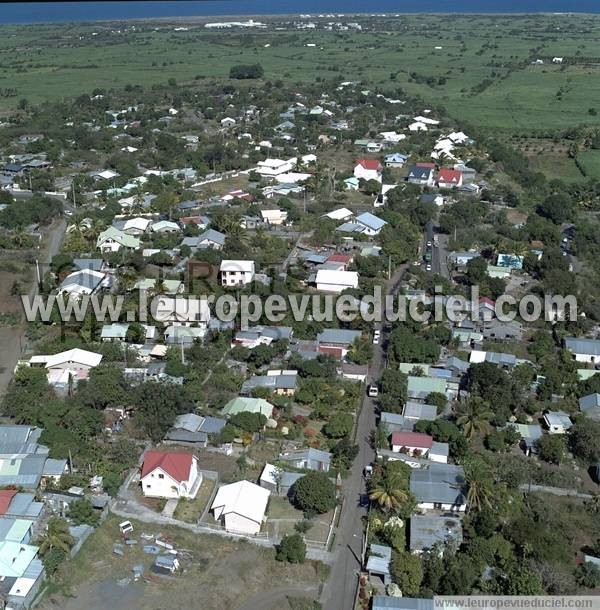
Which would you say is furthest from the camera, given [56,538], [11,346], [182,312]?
[182,312]

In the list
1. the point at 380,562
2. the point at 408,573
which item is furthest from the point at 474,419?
the point at 408,573

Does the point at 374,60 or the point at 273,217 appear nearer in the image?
the point at 273,217

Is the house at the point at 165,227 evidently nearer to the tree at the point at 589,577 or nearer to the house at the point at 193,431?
the house at the point at 193,431

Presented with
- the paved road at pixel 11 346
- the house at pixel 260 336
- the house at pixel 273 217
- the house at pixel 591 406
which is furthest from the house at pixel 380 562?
the house at pixel 273 217

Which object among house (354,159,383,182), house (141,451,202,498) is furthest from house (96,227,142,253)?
house (354,159,383,182)

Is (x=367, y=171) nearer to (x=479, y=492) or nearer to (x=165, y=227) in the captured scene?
(x=165, y=227)

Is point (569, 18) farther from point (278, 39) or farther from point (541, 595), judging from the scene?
point (541, 595)

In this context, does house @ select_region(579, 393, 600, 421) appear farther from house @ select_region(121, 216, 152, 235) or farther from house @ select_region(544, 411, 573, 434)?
house @ select_region(121, 216, 152, 235)
